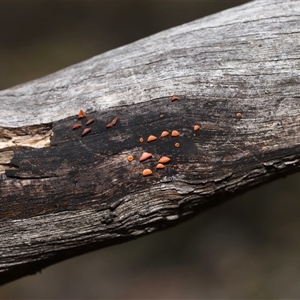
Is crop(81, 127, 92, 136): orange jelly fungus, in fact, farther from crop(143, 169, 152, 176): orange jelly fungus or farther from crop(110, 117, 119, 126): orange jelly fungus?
crop(143, 169, 152, 176): orange jelly fungus

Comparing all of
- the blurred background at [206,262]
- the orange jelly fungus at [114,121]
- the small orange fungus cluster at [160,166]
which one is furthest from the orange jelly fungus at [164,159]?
the blurred background at [206,262]

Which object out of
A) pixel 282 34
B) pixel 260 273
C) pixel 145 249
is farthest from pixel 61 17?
pixel 282 34

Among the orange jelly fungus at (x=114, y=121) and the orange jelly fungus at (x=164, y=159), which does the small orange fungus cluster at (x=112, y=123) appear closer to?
the orange jelly fungus at (x=114, y=121)

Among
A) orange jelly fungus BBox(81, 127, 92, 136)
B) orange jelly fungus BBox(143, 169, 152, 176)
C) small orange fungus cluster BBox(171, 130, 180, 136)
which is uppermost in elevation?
orange jelly fungus BBox(81, 127, 92, 136)

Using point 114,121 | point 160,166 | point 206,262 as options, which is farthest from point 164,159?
point 206,262

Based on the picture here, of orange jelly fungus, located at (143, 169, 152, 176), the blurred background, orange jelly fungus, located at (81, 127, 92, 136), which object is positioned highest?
the blurred background

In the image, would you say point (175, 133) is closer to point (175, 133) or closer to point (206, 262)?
point (175, 133)

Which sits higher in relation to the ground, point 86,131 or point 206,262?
point 206,262

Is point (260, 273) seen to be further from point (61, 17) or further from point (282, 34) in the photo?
point (61, 17)

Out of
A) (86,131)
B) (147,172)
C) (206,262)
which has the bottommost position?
(147,172)

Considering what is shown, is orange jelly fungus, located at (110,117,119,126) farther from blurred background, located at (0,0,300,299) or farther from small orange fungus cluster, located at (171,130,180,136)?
blurred background, located at (0,0,300,299)

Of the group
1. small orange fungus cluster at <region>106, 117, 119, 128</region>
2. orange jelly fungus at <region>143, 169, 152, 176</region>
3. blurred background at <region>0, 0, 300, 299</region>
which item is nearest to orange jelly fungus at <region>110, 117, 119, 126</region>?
small orange fungus cluster at <region>106, 117, 119, 128</region>

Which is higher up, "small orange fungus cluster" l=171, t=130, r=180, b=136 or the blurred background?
the blurred background

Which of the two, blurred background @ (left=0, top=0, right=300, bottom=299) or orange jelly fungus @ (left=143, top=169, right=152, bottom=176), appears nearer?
orange jelly fungus @ (left=143, top=169, right=152, bottom=176)
